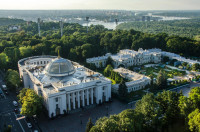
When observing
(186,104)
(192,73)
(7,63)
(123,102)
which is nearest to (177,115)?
(186,104)

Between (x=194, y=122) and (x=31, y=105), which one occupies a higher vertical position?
(x=194, y=122)

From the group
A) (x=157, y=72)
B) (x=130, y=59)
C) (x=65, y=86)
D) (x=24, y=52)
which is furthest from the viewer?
(x=130, y=59)

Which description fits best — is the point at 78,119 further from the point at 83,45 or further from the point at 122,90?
the point at 83,45

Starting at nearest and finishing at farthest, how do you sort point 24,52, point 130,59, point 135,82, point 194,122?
point 194,122
point 135,82
point 24,52
point 130,59

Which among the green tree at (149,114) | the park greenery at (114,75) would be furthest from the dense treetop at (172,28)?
the green tree at (149,114)

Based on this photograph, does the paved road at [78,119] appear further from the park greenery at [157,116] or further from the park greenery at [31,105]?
the park greenery at [157,116]

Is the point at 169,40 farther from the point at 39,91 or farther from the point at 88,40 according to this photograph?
the point at 39,91

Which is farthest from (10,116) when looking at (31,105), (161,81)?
(161,81)

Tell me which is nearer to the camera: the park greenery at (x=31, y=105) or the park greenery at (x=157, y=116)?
the park greenery at (x=157, y=116)
